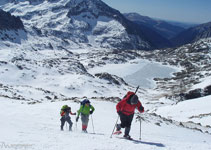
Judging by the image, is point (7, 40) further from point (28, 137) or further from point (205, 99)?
point (28, 137)

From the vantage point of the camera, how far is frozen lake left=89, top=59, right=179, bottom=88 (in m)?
141

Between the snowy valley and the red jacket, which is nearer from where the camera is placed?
the snowy valley

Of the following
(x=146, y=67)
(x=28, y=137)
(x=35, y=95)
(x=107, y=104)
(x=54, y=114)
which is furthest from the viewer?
(x=146, y=67)

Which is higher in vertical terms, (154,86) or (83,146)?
(154,86)

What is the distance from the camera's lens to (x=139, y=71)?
554 ft

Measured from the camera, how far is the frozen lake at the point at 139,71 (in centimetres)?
14100

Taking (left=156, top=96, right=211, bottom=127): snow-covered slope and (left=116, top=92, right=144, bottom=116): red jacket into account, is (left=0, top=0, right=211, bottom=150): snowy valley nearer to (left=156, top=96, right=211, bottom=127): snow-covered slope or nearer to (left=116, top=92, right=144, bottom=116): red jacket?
(left=156, top=96, right=211, bottom=127): snow-covered slope

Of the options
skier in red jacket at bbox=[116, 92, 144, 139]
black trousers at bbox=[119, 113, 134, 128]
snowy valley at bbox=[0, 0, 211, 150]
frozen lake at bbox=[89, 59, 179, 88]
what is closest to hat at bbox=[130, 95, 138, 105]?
skier in red jacket at bbox=[116, 92, 144, 139]

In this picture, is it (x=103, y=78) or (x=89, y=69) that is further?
(x=89, y=69)

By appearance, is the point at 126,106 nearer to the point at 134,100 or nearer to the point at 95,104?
the point at 134,100

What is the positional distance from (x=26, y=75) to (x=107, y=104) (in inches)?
2303

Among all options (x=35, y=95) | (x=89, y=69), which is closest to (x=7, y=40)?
(x=89, y=69)

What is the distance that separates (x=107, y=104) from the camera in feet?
91.6

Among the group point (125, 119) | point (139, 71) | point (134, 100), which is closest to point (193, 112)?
point (125, 119)
